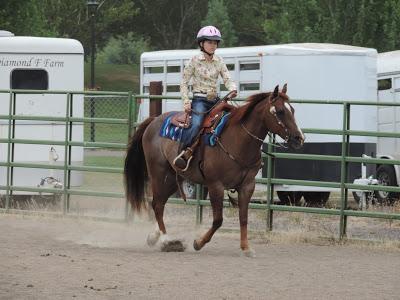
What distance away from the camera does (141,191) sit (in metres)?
13.8

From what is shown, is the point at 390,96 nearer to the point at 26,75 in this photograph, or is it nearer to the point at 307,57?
the point at 307,57

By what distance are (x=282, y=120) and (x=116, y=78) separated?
45.8m

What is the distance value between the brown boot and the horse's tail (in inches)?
45.3

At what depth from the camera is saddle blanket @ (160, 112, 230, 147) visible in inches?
493

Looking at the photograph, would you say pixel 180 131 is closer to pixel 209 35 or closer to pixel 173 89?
pixel 209 35

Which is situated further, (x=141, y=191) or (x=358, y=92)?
(x=358, y=92)

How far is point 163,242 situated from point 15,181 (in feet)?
18.9

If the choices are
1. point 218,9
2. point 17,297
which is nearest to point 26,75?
point 17,297

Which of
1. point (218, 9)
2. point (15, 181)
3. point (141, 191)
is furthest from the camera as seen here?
point (218, 9)

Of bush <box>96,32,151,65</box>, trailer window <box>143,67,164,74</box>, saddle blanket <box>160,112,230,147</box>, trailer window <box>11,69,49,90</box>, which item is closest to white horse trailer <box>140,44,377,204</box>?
trailer window <box>143,67,164,74</box>

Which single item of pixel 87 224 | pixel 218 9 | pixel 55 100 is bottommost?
pixel 87 224

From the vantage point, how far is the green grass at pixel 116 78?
53781 mm

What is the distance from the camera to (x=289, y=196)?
1912 cm

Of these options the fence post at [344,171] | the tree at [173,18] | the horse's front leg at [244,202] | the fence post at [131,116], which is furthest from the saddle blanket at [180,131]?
the tree at [173,18]
